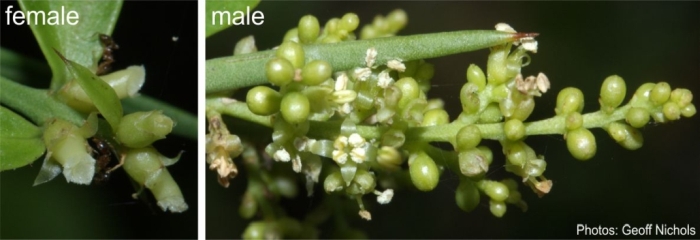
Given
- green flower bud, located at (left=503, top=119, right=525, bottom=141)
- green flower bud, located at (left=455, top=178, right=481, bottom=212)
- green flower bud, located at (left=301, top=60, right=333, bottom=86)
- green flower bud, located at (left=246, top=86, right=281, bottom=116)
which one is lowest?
green flower bud, located at (left=455, top=178, right=481, bottom=212)

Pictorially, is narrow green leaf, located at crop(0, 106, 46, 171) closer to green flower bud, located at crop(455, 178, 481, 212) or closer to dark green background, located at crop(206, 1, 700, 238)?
dark green background, located at crop(206, 1, 700, 238)

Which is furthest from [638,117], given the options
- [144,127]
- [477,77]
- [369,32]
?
[144,127]

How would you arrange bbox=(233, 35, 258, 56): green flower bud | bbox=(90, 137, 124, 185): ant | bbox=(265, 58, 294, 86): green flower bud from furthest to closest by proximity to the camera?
1. bbox=(233, 35, 258, 56): green flower bud
2. bbox=(90, 137, 124, 185): ant
3. bbox=(265, 58, 294, 86): green flower bud

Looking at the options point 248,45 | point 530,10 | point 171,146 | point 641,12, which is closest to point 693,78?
point 641,12

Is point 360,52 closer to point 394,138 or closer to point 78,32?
point 394,138

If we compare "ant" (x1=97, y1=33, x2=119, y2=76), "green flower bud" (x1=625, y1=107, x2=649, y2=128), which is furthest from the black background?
"green flower bud" (x1=625, y1=107, x2=649, y2=128)

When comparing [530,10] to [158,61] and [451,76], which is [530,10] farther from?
[158,61]

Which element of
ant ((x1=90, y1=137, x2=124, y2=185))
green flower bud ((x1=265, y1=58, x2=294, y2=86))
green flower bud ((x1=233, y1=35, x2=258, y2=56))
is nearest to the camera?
→ green flower bud ((x1=265, y1=58, x2=294, y2=86))

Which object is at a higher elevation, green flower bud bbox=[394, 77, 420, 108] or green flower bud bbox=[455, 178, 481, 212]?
green flower bud bbox=[394, 77, 420, 108]
